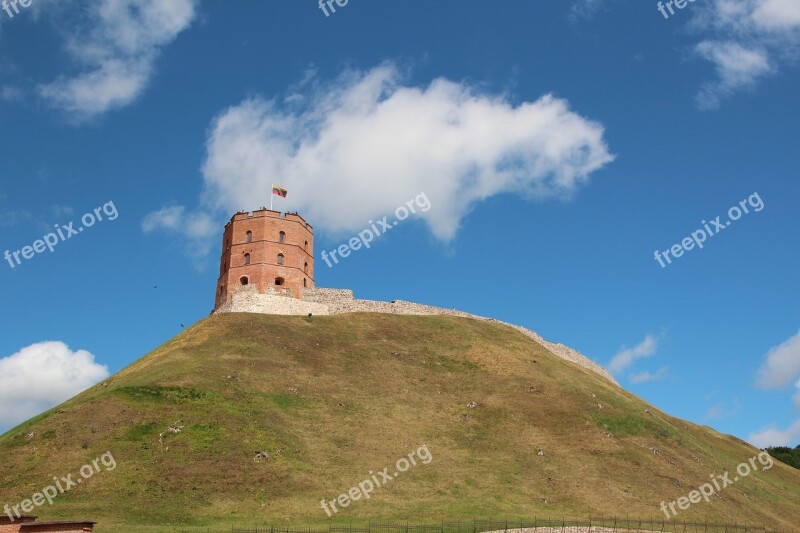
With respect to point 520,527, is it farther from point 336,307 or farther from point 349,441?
point 336,307

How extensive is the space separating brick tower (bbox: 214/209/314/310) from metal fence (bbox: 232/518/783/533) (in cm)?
4390

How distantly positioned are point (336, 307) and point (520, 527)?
156 ft

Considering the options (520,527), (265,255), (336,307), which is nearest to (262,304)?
(265,255)

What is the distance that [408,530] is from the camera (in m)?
43.3

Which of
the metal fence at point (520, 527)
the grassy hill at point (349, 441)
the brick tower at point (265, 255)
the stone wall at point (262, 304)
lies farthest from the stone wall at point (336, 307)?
the metal fence at point (520, 527)

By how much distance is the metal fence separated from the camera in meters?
42.4

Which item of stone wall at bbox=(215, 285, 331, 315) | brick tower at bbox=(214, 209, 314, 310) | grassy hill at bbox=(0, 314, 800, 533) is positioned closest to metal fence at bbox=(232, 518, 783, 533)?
grassy hill at bbox=(0, 314, 800, 533)

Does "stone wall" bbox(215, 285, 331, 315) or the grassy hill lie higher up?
"stone wall" bbox(215, 285, 331, 315)

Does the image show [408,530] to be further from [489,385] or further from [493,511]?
[489,385]

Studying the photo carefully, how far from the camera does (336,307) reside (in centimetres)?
8794

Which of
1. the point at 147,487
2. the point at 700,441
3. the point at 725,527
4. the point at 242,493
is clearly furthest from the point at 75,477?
the point at 700,441

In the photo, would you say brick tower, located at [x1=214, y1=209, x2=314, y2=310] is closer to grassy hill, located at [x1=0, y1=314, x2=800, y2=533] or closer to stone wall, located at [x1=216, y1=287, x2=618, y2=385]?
stone wall, located at [x1=216, y1=287, x2=618, y2=385]

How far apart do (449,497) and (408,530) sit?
24.2 ft

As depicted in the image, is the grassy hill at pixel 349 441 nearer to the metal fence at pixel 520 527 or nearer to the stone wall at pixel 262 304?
the metal fence at pixel 520 527
